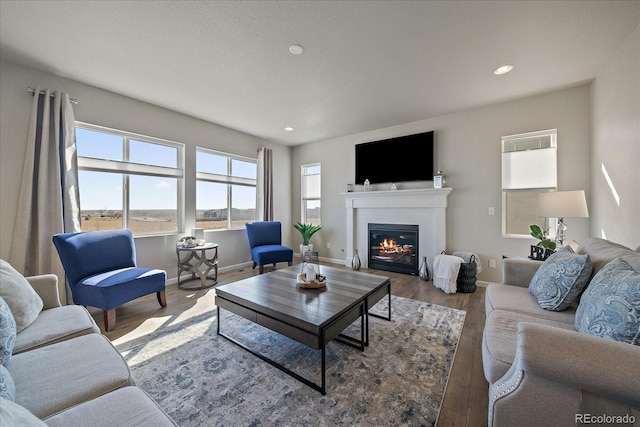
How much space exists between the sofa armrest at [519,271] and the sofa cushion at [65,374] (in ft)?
9.11

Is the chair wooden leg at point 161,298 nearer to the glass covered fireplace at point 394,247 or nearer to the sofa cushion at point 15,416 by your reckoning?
the sofa cushion at point 15,416

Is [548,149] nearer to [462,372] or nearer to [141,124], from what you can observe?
[462,372]

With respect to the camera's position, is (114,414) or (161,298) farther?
(161,298)

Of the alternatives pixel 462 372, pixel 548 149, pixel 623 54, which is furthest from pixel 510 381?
pixel 548 149

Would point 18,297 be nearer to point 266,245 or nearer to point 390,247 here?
point 266,245

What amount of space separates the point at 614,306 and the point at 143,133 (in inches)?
190

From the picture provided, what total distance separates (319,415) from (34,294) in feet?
6.45

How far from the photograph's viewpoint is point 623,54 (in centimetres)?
219

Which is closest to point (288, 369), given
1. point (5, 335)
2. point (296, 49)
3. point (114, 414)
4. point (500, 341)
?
point (114, 414)

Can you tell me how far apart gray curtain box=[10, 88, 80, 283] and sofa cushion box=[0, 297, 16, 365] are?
205cm

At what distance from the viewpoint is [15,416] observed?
537 mm

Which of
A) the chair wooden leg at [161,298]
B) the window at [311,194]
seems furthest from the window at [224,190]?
the chair wooden leg at [161,298]

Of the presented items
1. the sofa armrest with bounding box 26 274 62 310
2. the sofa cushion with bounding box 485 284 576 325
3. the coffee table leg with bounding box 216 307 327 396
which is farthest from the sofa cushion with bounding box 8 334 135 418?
the sofa cushion with bounding box 485 284 576 325

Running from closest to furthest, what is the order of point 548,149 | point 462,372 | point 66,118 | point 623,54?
point 462,372 < point 623,54 < point 66,118 < point 548,149
